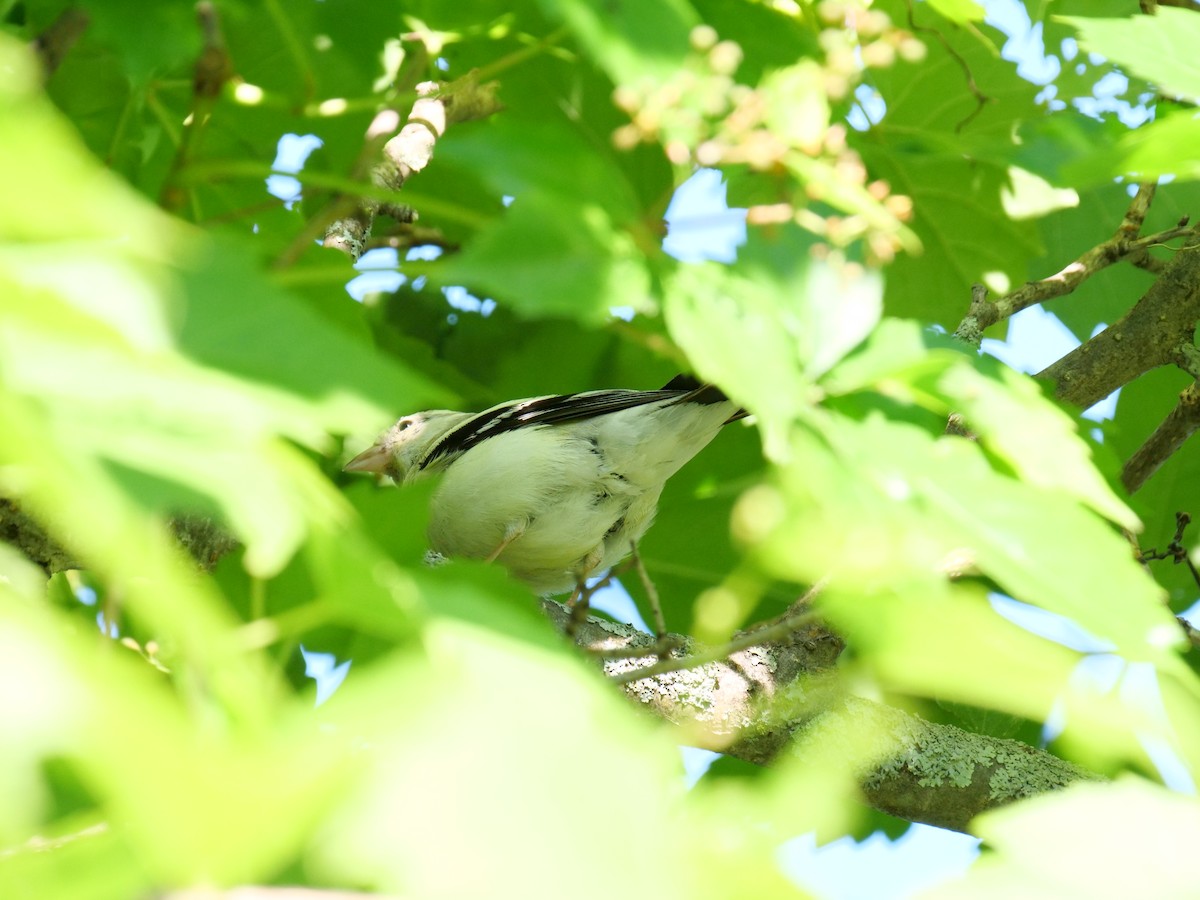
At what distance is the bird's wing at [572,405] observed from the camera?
469 centimetres

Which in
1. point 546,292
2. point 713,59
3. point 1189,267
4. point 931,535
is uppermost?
point 713,59

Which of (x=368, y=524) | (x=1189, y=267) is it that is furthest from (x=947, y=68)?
(x=368, y=524)

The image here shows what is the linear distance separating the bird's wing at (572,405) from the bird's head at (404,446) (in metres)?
0.75

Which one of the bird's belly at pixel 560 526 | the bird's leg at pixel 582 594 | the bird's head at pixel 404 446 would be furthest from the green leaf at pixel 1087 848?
the bird's head at pixel 404 446

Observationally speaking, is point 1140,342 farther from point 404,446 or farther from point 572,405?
point 404,446

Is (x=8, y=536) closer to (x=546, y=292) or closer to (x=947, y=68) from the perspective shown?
(x=546, y=292)

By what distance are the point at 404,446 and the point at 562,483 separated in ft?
4.98

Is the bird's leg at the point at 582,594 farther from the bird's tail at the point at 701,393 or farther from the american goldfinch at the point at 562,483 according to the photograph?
the bird's tail at the point at 701,393

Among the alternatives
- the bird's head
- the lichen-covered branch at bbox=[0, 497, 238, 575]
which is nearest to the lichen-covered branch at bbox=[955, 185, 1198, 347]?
the lichen-covered branch at bbox=[0, 497, 238, 575]

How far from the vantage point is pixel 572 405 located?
4.98m

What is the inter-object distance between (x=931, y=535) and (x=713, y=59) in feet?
2.14

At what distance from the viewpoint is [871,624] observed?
1202 millimetres

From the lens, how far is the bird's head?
6141mm

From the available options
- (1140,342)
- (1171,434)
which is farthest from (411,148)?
(1171,434)
